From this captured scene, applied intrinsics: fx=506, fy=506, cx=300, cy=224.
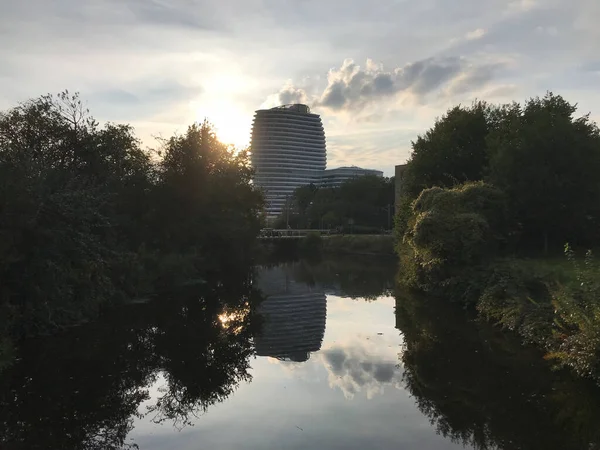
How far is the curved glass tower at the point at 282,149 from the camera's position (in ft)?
574

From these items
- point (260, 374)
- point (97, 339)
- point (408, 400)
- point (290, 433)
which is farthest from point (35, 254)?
point (408, 400)

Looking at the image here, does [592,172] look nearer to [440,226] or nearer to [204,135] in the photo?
[440,226]

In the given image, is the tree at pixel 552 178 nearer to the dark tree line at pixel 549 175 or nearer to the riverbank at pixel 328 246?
the dark tree line at pixel 549 175

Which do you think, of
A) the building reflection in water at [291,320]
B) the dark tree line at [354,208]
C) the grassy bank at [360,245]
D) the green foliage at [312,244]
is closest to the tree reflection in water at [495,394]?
the building reflection in water at [291,320]

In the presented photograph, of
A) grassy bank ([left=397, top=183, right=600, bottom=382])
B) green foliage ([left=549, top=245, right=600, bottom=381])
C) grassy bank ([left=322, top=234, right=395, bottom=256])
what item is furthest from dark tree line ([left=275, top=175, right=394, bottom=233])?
green foliage ([left=549, top=245, right=600, bottom=381])

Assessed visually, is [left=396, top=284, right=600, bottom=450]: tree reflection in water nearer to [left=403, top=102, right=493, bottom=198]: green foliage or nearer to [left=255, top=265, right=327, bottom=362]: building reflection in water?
[left=255, top=265, right=327, bottom=362]: building reflection in water

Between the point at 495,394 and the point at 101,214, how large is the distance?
54.2 feet

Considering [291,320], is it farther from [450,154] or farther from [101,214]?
[450,154]

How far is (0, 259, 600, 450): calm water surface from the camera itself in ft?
29.9

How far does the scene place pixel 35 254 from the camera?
1501cm

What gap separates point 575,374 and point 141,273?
21.0 meters

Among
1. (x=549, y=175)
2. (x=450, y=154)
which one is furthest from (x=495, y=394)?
(x=450, y=154)

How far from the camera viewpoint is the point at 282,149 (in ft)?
576

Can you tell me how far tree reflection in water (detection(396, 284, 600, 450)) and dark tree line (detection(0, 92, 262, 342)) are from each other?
11.2 meters
